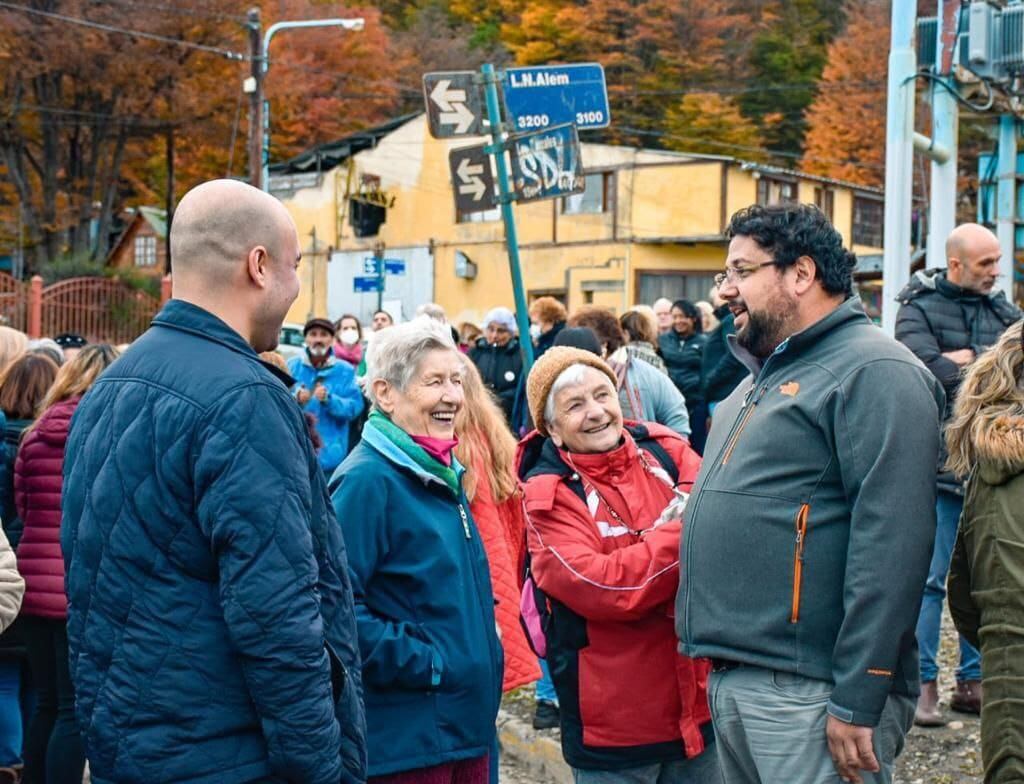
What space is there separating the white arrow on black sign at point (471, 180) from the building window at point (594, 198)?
30.5 m

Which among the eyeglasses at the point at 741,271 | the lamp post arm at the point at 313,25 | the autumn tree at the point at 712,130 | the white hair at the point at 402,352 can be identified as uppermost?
the autumn tree at the point at 712,130

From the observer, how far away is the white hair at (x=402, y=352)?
3934 mm

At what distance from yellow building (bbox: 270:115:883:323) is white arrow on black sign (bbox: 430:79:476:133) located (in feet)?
84.0

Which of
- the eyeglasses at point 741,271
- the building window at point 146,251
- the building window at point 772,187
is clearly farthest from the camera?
the building window at point 146,251

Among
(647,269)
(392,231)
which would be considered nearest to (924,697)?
(647,269)

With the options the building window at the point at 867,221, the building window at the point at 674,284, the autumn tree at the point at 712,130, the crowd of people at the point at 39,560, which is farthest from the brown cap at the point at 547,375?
the autumn tree at the point at 712,130

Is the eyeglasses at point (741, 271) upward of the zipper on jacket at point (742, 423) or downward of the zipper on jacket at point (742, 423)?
upward

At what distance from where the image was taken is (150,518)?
2.57 m

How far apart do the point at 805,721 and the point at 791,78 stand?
57.1 metres

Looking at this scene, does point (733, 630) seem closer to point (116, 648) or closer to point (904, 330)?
point (116, 648)

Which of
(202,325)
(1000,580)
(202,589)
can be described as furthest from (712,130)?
(202,589)

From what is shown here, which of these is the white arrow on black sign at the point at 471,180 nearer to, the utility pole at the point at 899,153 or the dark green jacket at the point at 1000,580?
the utility pole at the point at 899,153

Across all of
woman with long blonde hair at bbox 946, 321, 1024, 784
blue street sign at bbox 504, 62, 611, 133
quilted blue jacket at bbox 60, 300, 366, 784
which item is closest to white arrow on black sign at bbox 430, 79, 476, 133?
blue street sign at bbox 504, 62, 611, 133

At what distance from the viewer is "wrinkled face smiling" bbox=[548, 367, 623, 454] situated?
3973 millimetres
